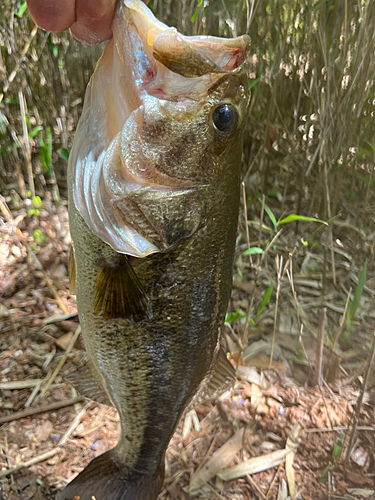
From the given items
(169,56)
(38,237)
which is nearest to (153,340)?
(169,56)

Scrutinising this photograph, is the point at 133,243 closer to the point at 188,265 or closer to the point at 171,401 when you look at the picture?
the point at 188,265

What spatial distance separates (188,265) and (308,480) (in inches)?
46.3

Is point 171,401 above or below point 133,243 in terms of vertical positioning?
below

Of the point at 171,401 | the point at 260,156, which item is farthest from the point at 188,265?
the point at 260,156

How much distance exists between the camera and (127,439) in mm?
1177

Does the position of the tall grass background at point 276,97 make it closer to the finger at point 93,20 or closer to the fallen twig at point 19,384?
the finger at point 93,20

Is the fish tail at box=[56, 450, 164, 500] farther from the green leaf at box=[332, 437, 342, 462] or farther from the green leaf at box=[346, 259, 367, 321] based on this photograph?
the green leaf at box=[346, 259, 367, 321]

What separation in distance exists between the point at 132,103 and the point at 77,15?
188 millimetres

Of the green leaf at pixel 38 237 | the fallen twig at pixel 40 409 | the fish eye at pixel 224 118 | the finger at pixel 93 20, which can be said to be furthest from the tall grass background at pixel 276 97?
the fallen twig at pixel 40 409

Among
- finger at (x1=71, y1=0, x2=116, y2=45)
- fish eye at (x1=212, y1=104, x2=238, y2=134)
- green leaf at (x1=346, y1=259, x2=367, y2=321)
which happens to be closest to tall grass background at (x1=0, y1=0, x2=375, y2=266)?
green leaf at (x1=346, y1=259, x2=367, y2=321)

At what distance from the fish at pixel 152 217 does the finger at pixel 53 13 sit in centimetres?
9

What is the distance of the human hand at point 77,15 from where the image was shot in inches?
28.8

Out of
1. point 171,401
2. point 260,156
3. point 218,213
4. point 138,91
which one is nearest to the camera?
point 138,91

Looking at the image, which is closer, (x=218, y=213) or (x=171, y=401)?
(x=218, y=213)
